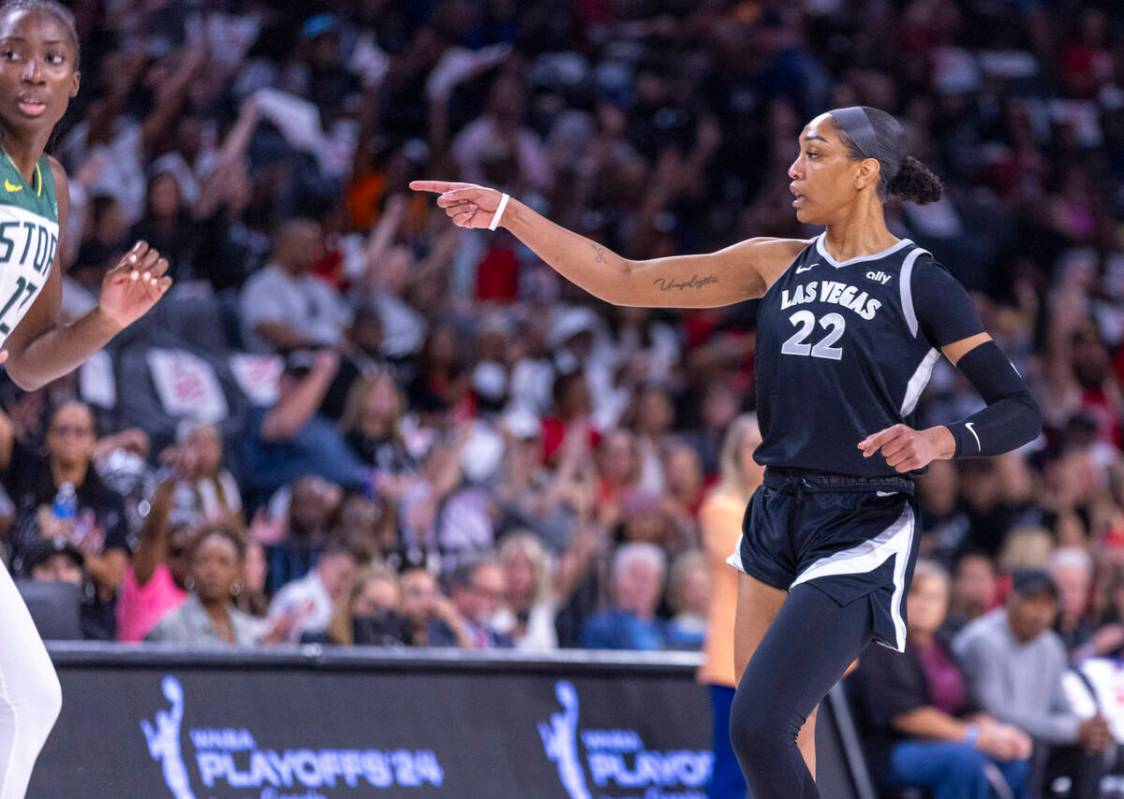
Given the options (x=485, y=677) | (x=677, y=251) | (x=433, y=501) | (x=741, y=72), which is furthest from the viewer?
(x=741, y=72)

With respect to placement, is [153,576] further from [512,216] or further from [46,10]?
[46,10]

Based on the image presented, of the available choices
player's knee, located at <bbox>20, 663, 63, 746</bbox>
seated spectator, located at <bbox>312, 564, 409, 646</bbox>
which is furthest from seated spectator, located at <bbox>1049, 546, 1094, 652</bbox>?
player's knee, located at <bbox>20, 663, 63, 746</bbox>

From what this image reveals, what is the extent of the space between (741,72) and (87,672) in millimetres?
9222

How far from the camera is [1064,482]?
1112cm

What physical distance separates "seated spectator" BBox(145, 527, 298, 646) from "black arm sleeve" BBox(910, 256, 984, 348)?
3.44 meters

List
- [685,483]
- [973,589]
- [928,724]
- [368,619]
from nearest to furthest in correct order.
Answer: [368,619] → [928,724] → [973,589] → [685,483]

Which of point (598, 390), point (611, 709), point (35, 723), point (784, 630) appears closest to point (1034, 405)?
point (784, 630)

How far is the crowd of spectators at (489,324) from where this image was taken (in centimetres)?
785

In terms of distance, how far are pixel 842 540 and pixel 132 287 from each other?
1.96 metres

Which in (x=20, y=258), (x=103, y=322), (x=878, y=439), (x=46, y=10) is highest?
(x=46, y=10)

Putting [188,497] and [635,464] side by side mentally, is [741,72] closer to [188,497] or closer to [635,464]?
[635,464]

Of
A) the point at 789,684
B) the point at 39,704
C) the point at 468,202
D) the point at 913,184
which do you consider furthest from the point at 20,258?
the point at 913,184

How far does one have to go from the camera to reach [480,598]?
8.30 meters

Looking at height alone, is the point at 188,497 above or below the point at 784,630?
below
